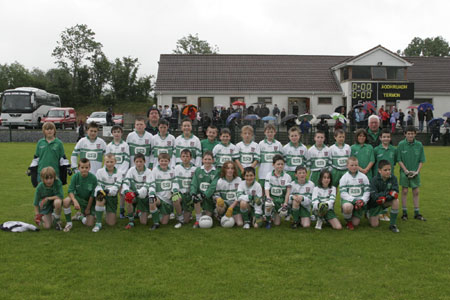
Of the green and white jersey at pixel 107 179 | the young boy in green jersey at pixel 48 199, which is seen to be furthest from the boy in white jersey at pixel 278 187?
the young boy in green jersey at pixel 48 199

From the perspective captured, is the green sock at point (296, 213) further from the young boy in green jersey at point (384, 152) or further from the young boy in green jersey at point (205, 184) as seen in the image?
the young boy in green jersey at point (384, 152)

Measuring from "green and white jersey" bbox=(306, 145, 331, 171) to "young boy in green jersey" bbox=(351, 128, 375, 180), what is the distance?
18.0 inches

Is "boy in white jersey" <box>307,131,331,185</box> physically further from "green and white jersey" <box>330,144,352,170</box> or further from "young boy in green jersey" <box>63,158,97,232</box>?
"young boy in green jersey" <box>63,158,97,232</box>

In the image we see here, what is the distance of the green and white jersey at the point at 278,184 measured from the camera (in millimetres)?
7108

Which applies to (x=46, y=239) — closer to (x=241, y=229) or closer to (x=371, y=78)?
(x=241, y=229)

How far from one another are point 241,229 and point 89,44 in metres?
56.8

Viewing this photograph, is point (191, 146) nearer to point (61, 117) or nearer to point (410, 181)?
point (410, 181)

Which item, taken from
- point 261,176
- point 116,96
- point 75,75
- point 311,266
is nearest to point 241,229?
point 261,176

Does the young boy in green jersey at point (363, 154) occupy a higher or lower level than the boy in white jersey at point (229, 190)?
higher

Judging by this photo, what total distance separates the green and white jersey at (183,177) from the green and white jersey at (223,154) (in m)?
0.65

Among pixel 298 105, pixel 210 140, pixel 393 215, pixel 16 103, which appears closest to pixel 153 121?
pixel 210 140

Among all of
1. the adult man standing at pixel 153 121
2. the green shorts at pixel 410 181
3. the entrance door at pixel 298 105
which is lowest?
the green shorts at pixel 410 181

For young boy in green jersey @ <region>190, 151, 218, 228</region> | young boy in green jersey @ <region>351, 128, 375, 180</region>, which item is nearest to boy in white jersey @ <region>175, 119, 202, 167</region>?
young boy in green jersey @ <region>190, 151, 218, 228</region>

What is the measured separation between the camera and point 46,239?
6.00 m
